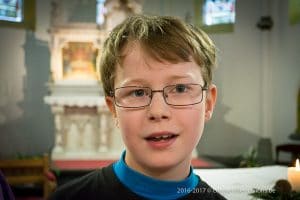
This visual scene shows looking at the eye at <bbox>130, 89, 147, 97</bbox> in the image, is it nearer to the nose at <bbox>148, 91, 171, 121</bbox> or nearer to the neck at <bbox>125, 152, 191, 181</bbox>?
the nose at <bbox>148, 91, 171, 121</bbox>

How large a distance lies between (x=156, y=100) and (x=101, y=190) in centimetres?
21

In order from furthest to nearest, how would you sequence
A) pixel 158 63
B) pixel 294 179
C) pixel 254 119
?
1. pixel 254 119
2. pixel 294 179
3. pixel 158 63

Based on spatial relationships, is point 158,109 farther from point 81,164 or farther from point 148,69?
point 81,164

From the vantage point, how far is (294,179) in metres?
0.92

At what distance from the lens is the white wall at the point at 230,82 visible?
496 cm

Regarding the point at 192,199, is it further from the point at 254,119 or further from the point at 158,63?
the point at 254,119

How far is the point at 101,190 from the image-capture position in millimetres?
765

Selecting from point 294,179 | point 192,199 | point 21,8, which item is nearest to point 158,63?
point 192,199

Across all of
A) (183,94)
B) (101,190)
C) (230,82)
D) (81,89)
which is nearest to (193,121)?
(183,94)

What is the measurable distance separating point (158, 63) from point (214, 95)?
0.15m

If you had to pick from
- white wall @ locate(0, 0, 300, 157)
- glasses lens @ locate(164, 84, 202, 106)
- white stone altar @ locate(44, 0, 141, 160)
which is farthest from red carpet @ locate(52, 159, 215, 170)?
glasses lens @ locate(164, 84, 202, 106)

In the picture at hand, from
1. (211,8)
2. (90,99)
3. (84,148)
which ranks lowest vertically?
(84,148)

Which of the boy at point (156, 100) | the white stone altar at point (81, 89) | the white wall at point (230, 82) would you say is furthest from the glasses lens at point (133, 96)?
the white wall at point (230, 82)

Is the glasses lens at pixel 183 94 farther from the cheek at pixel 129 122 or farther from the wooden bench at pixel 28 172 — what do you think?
the wooden bench at pixel 28 172
